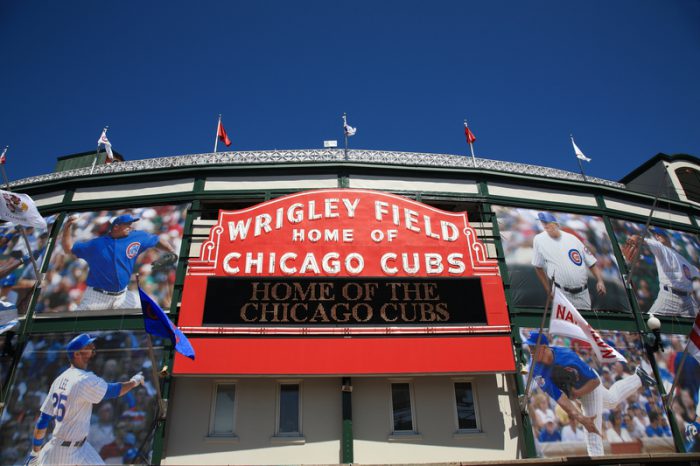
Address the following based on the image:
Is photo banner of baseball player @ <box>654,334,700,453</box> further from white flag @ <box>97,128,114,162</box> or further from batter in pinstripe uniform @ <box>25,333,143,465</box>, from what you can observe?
white flag @ <box>97,128,114,162</box>

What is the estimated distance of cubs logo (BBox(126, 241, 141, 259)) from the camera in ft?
52.3

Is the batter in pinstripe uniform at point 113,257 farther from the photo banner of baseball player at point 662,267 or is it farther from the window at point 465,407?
the photo banner of baseball player at point 662,267

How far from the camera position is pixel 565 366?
567 inches

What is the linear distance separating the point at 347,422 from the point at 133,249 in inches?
391

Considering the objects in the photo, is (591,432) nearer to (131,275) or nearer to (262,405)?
(262,405)

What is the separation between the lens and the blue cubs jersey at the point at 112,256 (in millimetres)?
15438

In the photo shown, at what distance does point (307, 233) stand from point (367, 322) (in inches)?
155

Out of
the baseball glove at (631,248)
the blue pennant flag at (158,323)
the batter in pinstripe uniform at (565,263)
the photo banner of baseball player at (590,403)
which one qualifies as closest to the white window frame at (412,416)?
the photo banner of baseball player at (590,403)

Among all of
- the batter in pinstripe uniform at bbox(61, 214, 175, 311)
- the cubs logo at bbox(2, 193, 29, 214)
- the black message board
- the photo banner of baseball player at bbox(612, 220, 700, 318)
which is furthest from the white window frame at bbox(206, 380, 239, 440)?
the photo banner of baseball player at bbox(612, 220, 700, 318)

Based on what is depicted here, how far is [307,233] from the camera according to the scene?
15.6 meters

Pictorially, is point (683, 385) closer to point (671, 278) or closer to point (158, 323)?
point (671, 278)

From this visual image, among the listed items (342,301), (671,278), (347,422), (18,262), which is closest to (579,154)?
(671,278)

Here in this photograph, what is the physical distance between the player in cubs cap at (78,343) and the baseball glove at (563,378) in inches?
598

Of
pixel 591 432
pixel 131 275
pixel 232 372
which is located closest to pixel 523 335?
pixel 591 432
